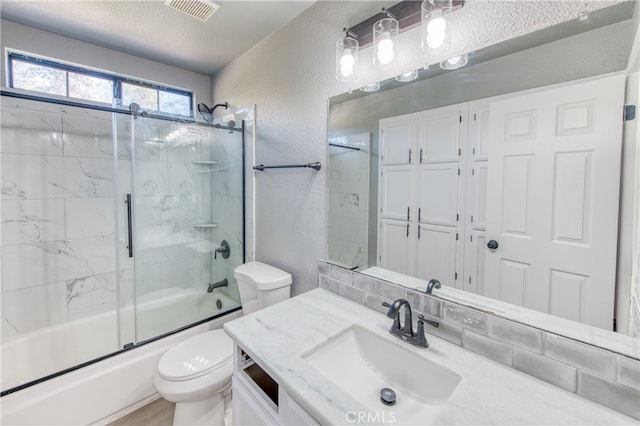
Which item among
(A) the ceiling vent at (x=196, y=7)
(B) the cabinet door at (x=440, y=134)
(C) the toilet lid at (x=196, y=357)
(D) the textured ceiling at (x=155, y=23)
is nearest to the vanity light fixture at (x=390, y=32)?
(B) the cabinet door at (x=440, y=134)

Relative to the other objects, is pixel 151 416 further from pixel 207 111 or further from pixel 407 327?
pixel 207 111

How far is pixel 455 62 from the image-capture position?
42.3 inches

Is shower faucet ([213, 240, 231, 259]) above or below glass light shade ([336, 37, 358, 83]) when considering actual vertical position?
below

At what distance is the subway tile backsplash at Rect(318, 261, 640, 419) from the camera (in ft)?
2.35

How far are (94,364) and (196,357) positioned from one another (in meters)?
0.65

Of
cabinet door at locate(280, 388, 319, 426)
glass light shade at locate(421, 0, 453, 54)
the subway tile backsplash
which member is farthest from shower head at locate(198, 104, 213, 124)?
cabinet door at locate(280, 388, 319, 426)

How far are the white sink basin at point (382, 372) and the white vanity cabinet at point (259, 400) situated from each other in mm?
135

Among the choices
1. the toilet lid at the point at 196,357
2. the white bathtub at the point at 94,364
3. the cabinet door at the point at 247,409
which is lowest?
the white bathtub at the point at 94,364

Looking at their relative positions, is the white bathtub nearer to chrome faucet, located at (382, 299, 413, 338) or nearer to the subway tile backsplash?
chrome faucet, located at (382, 299, 413, 338)

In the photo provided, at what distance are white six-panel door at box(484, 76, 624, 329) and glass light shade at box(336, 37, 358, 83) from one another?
0.71 m

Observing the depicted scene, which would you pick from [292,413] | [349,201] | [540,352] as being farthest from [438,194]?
[292,413]

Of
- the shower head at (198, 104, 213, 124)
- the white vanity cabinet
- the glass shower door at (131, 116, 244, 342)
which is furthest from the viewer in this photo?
the shower head at (198, 104, 213, 124)

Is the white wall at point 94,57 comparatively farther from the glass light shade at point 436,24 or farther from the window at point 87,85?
the glass light shade at point 436,24

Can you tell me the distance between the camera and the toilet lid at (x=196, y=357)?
1453 millimetres
